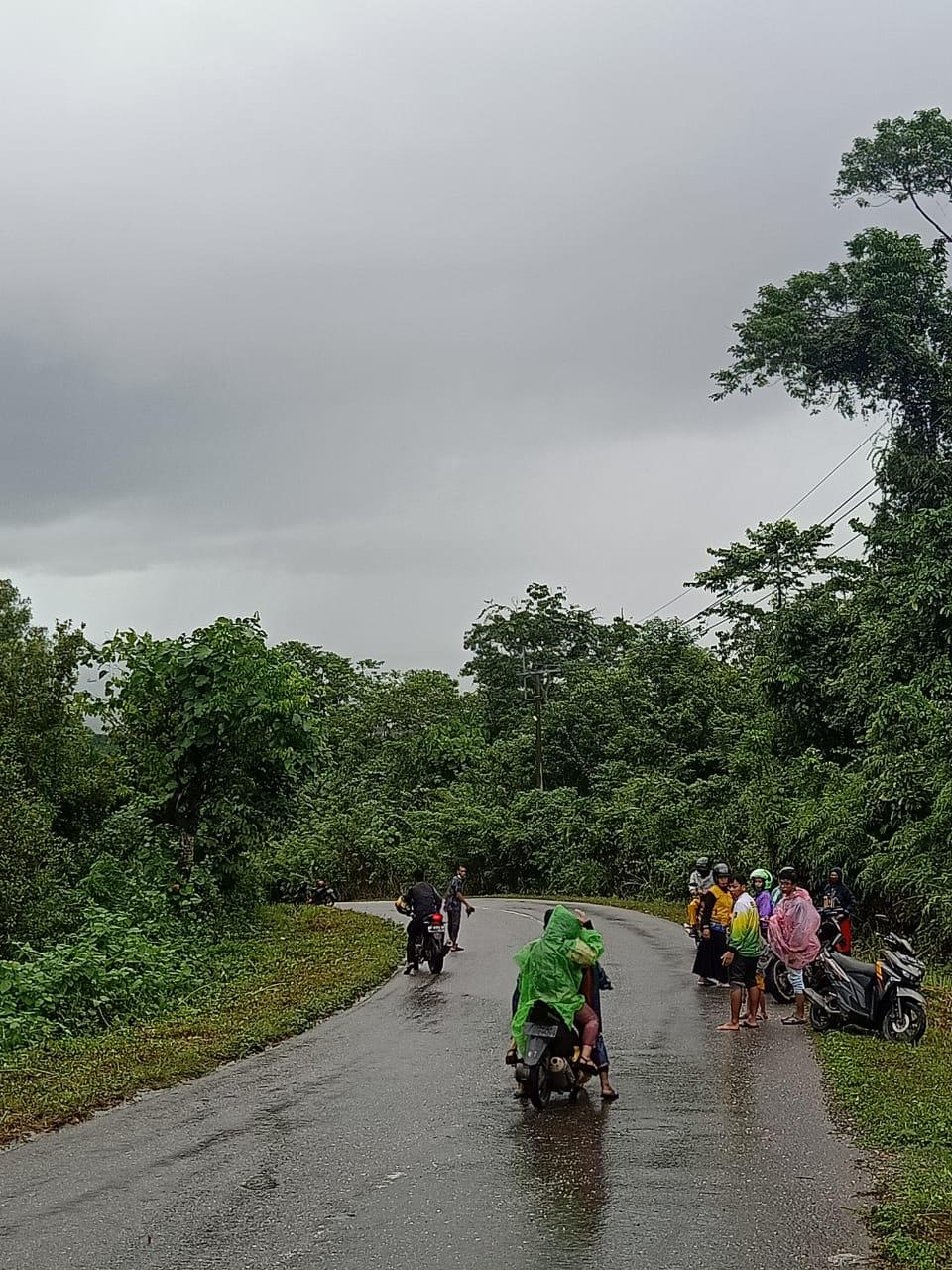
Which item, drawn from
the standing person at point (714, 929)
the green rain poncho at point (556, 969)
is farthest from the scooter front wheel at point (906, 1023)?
the green rain poncho at point (556, 969)

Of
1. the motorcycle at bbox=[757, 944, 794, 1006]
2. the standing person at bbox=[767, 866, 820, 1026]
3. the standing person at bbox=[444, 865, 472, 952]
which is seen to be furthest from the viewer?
the standing person at bbox=[444, 865, 472, 952]

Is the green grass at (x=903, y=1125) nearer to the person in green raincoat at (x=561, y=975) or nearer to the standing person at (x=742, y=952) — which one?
A: the standing person at (x=742, y=952)

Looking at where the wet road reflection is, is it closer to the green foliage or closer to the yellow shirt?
the green foliage

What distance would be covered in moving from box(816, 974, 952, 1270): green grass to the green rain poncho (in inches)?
82.5

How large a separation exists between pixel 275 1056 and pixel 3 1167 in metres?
4.43

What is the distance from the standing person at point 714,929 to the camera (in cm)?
1648

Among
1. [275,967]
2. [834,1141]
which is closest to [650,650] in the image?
[275,967]

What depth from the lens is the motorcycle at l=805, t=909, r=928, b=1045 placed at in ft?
41.8

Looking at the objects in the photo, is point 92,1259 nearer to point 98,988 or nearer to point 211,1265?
point 211,1265

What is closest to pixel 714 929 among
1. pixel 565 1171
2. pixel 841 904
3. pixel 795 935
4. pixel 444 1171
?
pixel 841 904

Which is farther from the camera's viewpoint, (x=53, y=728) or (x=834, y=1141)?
(x=53, y=728)

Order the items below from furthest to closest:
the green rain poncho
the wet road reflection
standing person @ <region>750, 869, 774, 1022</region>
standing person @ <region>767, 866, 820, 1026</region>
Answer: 1. standing person @ <region>750, 869, 774, 1022</region>
2. standing person @ <region>767, 866, 820, 1026</region>
3. the green rain poncho
4. the wet road reflection

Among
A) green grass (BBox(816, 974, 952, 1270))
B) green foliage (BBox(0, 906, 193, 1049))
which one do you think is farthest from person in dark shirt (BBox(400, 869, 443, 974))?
green grass (BBox(816, 974, 952, 1270))

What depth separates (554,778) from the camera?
57500 mm
